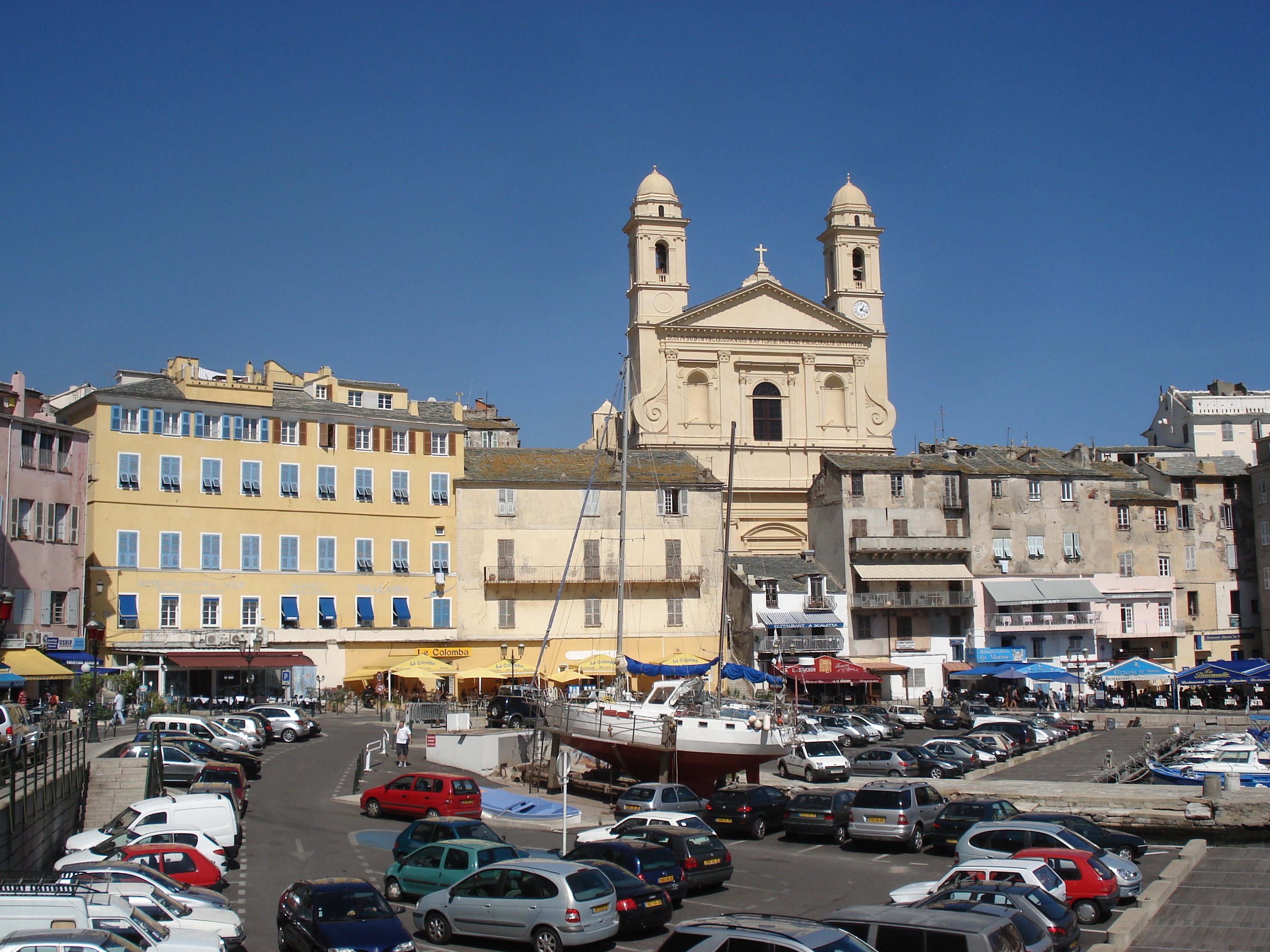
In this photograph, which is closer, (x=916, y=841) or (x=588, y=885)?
(x=588, y=885)

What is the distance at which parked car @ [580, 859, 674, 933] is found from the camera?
66.1 ft

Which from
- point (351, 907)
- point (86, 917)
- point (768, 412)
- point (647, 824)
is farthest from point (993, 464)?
point (86, 917)

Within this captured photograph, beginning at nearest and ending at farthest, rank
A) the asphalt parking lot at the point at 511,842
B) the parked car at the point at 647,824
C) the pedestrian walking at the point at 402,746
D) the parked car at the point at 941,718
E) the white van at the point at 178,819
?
the asphalt parking lot at the point at 511,842
the white van at the point at 178,819
the parked car at the point at 647,824
the pedestrian walking at the point at 402,746
the parked car at the point at 941,718

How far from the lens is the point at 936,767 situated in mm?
39000

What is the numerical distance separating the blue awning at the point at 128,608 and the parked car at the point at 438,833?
1342 inches

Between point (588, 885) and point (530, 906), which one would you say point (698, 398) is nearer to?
point (588, 885)

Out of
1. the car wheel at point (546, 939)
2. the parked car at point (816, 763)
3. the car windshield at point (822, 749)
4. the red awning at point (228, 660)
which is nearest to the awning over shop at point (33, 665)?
the red awning at point (228, 660)

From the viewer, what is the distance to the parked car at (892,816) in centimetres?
2831

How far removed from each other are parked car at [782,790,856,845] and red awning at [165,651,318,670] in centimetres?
3113

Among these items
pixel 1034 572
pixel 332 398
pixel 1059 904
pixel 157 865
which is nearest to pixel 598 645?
pixel 332 398

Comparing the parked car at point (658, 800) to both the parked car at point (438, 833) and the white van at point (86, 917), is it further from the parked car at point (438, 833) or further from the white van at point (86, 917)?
the white van at point (86, 917)

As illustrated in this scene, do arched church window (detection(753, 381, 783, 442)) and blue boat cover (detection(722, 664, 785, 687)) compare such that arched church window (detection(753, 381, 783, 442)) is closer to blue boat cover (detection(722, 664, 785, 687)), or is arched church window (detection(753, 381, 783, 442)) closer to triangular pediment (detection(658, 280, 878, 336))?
triangular pediment (detection(658, 280, 878, 336))

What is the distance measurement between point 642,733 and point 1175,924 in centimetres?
1899

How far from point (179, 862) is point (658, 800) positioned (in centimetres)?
1154
